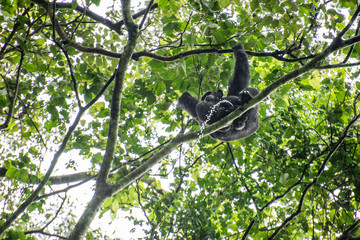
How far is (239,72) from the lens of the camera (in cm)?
528

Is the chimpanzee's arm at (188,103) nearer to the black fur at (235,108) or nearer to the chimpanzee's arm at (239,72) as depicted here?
the black fur at (235,108)

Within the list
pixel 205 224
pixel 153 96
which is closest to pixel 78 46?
pixel 153 96

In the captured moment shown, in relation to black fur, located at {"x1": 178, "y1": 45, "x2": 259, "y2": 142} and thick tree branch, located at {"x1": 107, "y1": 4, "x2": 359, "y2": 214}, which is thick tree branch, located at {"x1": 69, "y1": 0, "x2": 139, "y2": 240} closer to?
thick tree branch, located at {"x1": 107, "y1": 4, "x2": 359, "y2": 214}

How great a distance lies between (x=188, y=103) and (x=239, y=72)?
4.31ft

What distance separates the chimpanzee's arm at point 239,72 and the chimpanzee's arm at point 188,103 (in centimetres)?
84


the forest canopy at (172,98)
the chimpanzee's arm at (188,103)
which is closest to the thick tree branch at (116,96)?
the forest canopy at (172,98)

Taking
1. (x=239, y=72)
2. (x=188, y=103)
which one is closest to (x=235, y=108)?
(x=239, y=72)

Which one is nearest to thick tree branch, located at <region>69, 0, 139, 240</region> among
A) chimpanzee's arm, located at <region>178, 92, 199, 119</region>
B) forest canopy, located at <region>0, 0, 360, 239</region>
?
forest canopy, located at <region>0, 0, 360, 239</region>

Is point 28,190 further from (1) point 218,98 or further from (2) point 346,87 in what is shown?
(2) point 346,87

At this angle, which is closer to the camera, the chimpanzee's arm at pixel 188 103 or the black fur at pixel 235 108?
the black fur at pixel 235 108

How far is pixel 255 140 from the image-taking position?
5.39 meters

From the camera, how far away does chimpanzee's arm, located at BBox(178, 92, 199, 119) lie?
5.81 m

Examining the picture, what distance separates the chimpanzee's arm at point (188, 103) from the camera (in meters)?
Result: 5.81

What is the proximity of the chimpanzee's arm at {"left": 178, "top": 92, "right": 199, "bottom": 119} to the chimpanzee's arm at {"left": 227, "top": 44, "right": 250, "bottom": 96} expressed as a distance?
843 millimetres
